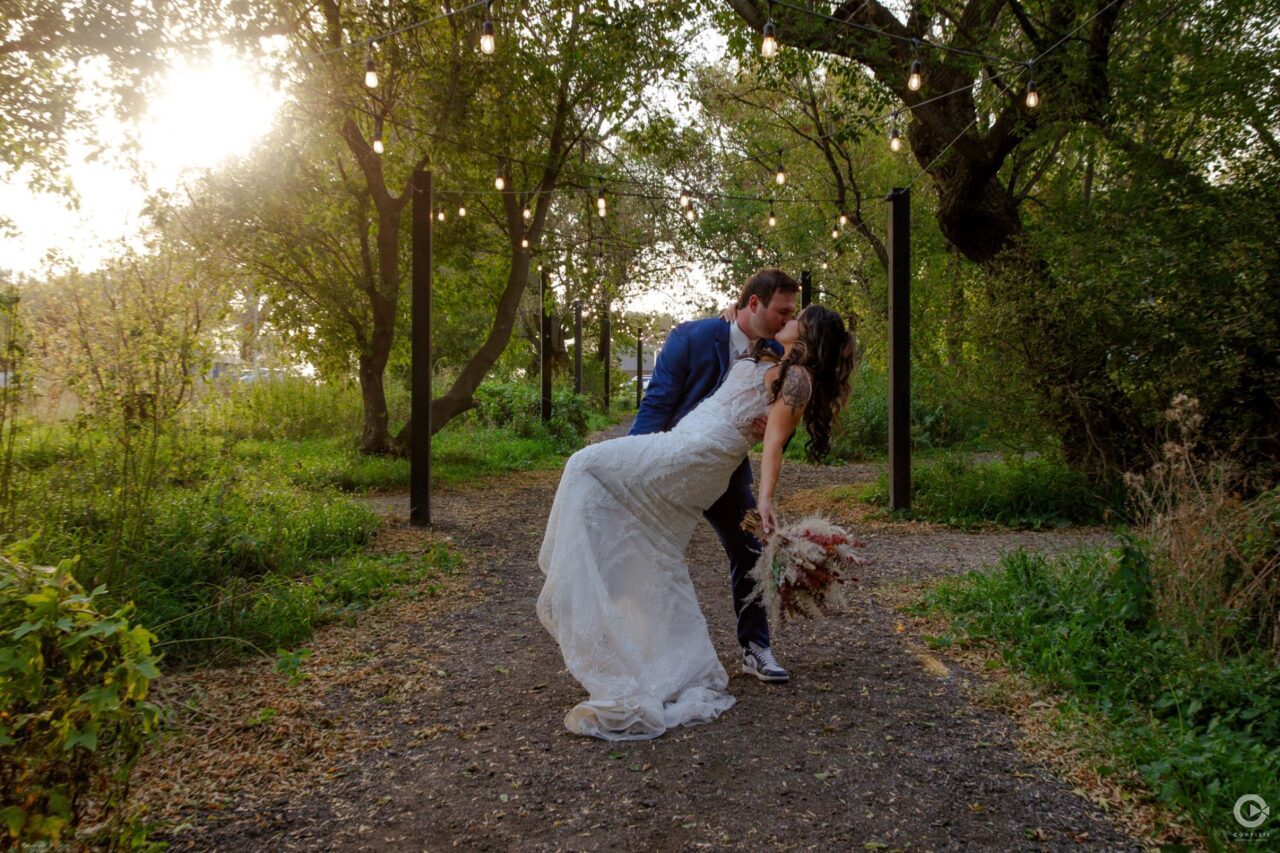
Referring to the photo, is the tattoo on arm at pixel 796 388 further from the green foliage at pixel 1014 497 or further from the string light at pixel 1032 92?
the string light at pixel 1032 92

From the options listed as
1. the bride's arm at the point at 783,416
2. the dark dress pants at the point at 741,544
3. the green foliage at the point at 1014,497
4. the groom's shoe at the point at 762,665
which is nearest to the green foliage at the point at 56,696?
the bride's arm at the point at 783,416

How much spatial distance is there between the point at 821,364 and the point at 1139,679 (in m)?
2.01

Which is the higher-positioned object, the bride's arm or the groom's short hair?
the groom's short hair

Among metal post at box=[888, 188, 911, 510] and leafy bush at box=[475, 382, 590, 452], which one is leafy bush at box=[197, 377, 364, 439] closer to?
leafy bush at box=[475, 382, 590, 452]

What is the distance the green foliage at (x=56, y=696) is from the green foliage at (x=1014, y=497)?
812 centimetres

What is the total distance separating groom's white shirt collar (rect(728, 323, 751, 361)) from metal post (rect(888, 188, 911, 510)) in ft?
18.5

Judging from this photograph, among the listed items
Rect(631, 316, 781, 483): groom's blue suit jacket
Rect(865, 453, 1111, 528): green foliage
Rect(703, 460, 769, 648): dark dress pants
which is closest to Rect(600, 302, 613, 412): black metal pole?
Rect(865, 453, 1111, 528): green foliage

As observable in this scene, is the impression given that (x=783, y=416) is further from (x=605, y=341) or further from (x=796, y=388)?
(x=605, y=341)

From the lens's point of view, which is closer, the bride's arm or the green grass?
the green grass

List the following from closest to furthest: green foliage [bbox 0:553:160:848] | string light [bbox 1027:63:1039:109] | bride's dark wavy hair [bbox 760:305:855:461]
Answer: green foliage [bbox 0:553:160:848] → bride's dark wavy hair [bbox 760:305:855:461] → string light [bbox 1027:63:1039:109]

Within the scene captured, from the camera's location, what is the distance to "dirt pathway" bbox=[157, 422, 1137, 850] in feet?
8.93

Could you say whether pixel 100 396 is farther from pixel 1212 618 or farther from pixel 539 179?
pixel 539 179

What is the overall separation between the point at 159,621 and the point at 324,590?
1388mm

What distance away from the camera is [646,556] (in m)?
3.87
